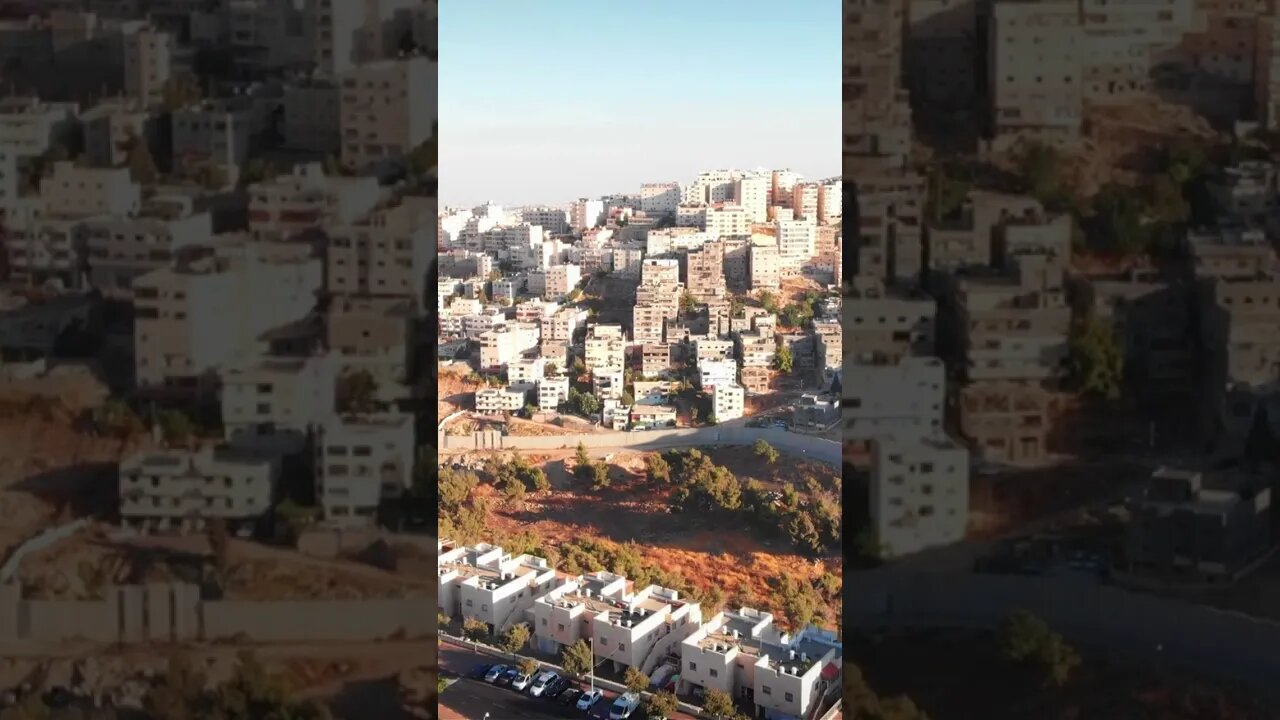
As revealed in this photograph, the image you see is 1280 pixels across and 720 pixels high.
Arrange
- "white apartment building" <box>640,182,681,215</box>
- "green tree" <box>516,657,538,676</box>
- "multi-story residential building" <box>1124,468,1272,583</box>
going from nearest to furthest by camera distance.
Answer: "multi-story residential building" <box>1124,468,1272,583</box>, "green tree" <box>516,657,538,676</box>, "white apartment building" <box>640,182,681,215</box>

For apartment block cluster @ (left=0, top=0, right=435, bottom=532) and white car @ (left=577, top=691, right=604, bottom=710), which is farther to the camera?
white car @ (left=577, top=691, right=604, bottom=710)

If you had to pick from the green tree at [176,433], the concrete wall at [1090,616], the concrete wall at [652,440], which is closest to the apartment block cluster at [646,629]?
the concrete wall at [652,440]

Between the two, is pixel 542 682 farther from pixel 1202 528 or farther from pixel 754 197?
pixel 754 197

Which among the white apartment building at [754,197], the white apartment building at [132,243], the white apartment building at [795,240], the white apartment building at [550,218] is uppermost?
the white apartment building at [754,197]

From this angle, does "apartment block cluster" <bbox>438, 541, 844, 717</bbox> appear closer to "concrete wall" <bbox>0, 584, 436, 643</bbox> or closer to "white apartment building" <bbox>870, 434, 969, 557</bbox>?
"white apartment building" <bbox>870, 434, 969, 557</bbox>

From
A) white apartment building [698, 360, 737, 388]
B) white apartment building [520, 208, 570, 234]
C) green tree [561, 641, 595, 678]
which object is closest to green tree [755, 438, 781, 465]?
white apartment building [698, 360, 737, 388]

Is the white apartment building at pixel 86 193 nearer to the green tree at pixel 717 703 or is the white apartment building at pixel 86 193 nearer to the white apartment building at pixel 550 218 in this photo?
the green tree at pixel 717 703

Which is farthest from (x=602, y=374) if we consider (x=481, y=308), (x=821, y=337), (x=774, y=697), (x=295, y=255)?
(x=295, y=255)
